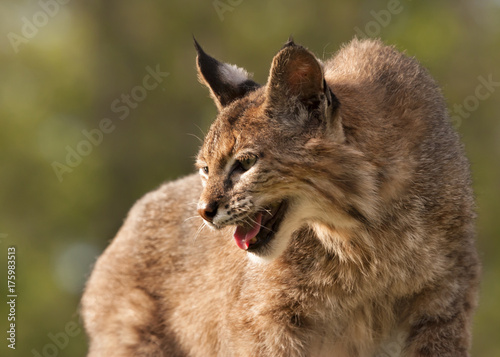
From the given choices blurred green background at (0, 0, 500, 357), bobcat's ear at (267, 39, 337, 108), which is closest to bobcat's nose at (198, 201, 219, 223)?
bobcat's ear at (267, 39, 337, 108)

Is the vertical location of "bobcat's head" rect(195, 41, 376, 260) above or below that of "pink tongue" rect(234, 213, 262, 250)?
above

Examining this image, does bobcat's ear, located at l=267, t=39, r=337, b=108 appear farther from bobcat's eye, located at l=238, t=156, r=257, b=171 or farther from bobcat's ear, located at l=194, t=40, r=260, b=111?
bobcat's ear, located at l=194, t=40, r=260, b=111

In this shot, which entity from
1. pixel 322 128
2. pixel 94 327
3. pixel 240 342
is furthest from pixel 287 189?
pixel 94 327

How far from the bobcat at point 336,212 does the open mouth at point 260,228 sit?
0.01 metres

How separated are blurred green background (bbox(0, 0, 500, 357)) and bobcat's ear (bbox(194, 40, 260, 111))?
16623mm

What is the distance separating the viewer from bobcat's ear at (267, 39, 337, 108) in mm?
6383

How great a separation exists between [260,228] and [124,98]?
20322mm

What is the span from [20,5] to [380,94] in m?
→ 20.9

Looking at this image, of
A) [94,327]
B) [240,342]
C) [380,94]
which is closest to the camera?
[380,94]

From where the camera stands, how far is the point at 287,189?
6555 mm

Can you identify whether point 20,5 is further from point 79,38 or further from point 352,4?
point 352,4

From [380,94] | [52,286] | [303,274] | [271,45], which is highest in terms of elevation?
[271,45]

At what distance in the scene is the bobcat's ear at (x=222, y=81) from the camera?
7.56 m

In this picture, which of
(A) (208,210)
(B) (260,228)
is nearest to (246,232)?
(B) (260,228)
